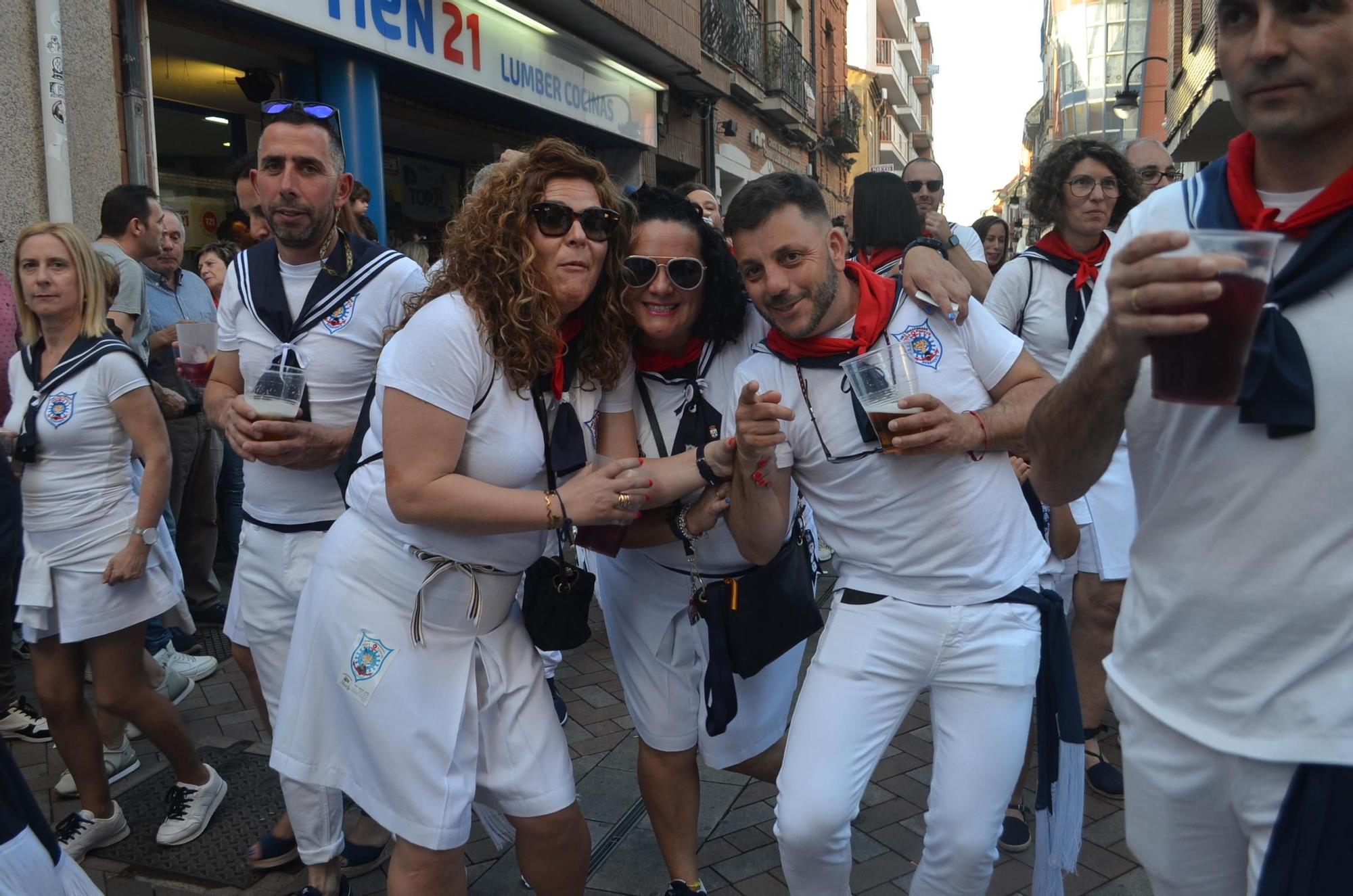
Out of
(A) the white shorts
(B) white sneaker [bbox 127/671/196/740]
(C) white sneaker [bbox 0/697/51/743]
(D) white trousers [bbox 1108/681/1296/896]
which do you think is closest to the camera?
(D) white trousers [bbox 1108/681/1296/896]

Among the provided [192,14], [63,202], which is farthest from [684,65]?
[63,202]

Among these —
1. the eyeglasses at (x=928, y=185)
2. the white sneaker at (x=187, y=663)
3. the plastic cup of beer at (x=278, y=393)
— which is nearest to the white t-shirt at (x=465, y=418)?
the plastic cup of beer at (x=278, y=393)

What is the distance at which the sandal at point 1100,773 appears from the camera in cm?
393

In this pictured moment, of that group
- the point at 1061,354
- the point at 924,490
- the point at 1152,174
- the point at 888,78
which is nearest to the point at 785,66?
the point at 1152,174

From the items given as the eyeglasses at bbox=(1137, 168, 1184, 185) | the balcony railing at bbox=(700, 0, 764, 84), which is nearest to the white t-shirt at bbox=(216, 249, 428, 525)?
the eyeglasses at bbox=(1137, 168, 1184, 185)

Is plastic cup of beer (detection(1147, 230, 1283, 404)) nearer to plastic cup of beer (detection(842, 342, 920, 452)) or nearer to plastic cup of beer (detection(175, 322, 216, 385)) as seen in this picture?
plastic cup of beer (detection(842, 342, 920, 452))

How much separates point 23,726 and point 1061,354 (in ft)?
15.9

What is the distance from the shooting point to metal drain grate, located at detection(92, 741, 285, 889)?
351 centimetres

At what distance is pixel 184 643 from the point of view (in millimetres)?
5789

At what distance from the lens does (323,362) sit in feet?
10.7

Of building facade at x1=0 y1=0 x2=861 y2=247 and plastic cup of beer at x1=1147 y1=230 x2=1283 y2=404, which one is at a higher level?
building facade at x1=0 y1=0 x2=861 y2=247

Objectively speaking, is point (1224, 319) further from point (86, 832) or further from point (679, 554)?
point (86, 832)

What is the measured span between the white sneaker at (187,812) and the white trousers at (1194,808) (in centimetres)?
322

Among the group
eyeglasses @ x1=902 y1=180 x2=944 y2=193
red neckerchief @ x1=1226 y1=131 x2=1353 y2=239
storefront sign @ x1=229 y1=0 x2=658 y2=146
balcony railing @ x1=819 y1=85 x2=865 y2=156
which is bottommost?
red neckerchief @ x1=1226 y1=131 x2=1353 y2=239
